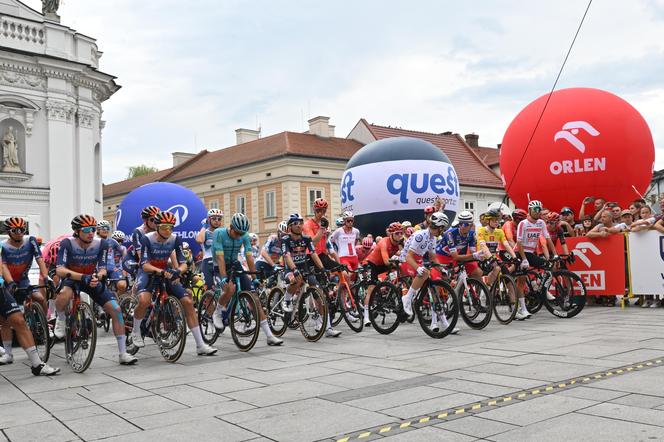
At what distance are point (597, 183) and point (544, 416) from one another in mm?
12018

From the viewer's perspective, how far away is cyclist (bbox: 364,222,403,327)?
38.9ft

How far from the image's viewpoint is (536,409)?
5.07m

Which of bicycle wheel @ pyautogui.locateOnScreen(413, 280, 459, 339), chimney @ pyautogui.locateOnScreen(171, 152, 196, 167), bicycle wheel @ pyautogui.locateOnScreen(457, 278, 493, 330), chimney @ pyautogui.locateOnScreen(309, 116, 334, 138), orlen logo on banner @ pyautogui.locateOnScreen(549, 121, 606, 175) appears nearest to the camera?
bicycle wheel @ pyautogui.locateOnScreen(413, 280, 459, 339)

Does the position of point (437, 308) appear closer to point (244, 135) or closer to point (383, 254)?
point (383, 254)

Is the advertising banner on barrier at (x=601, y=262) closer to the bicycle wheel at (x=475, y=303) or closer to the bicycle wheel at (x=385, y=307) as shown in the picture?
the bicycle wheel at (x=475, y=303)

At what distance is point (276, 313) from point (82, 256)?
3453mm

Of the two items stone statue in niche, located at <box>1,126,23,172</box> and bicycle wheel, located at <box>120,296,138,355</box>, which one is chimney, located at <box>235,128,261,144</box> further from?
bicycle wheel, located at <box>120,296,138,355</box>

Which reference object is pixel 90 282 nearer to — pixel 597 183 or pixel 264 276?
pixel 264 276

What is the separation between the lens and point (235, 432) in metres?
4.78

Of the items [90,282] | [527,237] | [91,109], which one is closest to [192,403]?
[90,282]

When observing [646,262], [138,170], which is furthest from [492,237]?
[138,170]

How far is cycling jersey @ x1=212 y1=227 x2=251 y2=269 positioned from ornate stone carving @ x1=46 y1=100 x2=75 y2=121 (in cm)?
2140

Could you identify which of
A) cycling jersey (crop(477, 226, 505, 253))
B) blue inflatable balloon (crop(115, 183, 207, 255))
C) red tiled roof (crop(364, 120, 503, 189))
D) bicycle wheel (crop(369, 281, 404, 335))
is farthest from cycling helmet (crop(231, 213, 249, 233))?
red tiled roof (crop(364, 120, 503, 189))

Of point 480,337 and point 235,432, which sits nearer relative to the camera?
point 235,432
